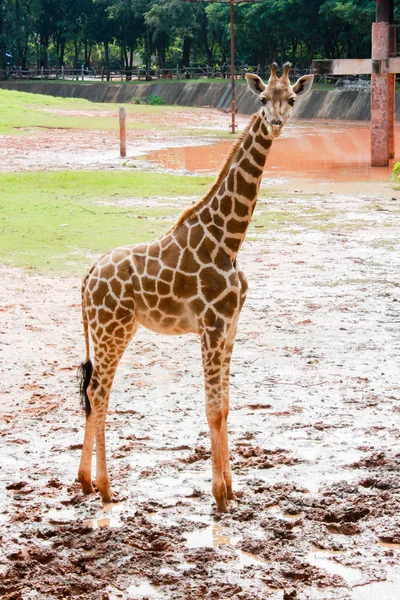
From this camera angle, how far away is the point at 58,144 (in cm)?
3366

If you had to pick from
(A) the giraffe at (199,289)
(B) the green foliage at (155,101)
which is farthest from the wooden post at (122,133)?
(B) the green foliage at (155,101)

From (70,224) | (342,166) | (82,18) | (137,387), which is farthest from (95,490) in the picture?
(82,18)

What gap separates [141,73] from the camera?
75.4 m

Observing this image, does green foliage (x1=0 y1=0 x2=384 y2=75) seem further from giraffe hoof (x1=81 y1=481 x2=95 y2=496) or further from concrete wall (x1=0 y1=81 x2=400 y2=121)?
giraffe hoof (x1=81 y1=481 x2=95 y2=496)

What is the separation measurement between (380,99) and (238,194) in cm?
2059

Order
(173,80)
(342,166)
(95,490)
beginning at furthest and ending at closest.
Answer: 1. (173,80)
2. (342,166)
3. (95,490)

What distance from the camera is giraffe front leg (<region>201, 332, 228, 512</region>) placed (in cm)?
575

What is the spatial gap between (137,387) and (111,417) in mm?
793

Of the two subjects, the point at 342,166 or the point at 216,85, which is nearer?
the point at 342,166

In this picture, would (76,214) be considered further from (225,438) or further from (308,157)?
(308,157)

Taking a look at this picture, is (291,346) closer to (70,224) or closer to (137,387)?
(137,387)

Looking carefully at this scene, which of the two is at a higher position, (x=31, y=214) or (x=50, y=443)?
(x=31, y=214)

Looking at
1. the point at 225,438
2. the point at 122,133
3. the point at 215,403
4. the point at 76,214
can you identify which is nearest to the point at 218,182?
the point at 215,403

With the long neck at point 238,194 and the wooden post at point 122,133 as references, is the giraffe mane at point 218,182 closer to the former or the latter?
the long neck at point 238,194
